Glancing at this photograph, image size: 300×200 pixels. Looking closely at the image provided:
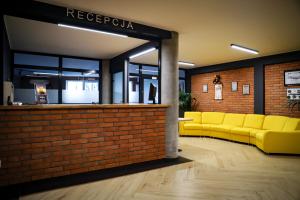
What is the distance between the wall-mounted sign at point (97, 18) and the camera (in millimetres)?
3740

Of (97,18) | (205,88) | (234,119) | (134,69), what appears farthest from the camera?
(205,88)

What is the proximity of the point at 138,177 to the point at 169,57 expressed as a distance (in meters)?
2.66

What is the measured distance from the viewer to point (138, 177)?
3674mm

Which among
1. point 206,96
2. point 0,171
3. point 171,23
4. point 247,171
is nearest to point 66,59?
point 171,23

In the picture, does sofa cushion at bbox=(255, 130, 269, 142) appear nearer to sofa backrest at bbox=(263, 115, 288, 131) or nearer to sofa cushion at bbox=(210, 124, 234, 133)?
sofa backrest at bbox=(263, 115, 288, 131)

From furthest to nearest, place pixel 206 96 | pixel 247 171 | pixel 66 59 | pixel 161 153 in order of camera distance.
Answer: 1. pixel 206 96
2. pixel 66 59
3. pixel 161 153
4. pixel 247 171

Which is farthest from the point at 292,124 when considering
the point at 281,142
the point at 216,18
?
the point at 216,18

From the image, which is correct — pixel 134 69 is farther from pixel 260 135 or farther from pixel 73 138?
pixel 73 138

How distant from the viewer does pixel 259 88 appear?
7492mm

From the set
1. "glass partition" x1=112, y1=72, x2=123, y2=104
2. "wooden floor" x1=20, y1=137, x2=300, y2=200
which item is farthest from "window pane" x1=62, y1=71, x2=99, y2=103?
"wooden floor" x1=20, y1=137, x2=300, y2=200

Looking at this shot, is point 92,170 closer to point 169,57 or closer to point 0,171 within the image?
point 0,171

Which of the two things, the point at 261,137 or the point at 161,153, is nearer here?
the point at 161,153

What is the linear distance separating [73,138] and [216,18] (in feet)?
11.3

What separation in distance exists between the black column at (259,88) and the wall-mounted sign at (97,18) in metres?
5.30
